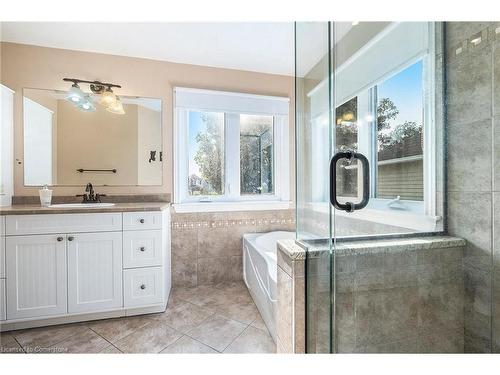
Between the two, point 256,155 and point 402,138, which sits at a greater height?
point 256,155

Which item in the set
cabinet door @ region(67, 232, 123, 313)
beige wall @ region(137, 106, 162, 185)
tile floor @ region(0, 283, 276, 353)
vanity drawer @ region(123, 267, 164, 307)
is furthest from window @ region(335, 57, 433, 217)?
beige wall @ region(137, 106, 162, 185)

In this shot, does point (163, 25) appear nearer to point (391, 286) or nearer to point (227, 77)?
point (227, 77)

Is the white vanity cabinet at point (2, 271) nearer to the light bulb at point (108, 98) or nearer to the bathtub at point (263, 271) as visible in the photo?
the light bulb at point (108, 98)

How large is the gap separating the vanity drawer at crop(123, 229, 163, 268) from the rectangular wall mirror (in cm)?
69

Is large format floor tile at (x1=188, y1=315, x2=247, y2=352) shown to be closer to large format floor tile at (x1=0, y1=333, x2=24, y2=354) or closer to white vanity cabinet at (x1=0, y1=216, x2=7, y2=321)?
large format floor tile at (x1=0, y1=333, x2=24, y2=354)

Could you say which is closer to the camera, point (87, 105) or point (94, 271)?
point (94, 271)

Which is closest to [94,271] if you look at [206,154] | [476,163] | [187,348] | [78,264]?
[78,264]

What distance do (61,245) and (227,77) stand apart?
2.14m

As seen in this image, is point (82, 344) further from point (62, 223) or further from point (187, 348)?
point (62, 223)

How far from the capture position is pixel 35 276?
1.63 m

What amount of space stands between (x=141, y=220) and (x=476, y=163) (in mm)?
2033

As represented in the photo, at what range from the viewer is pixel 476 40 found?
100 centimetres

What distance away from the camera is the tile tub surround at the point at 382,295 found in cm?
89
